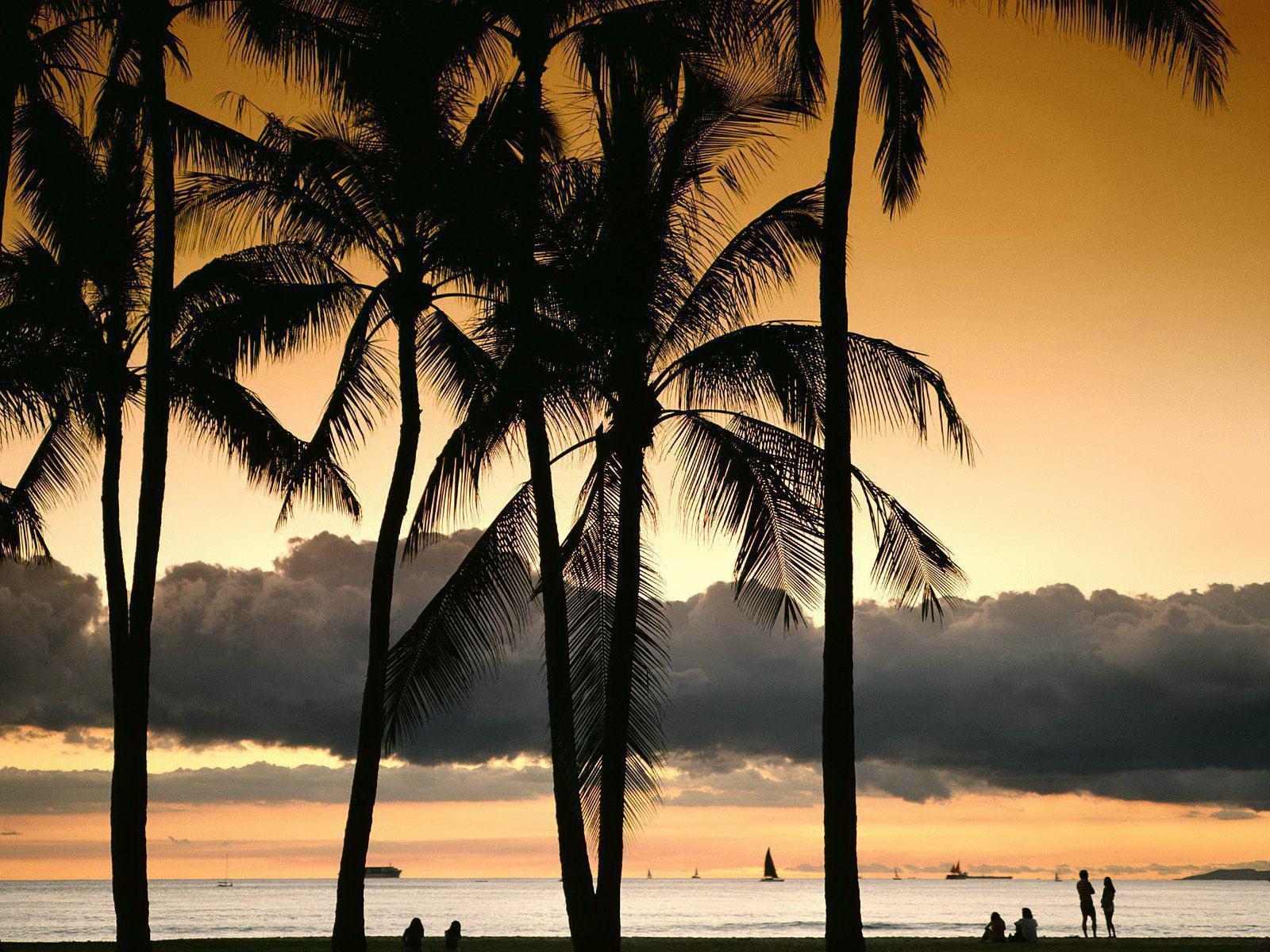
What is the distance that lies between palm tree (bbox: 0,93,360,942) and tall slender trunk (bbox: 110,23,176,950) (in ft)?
5.49

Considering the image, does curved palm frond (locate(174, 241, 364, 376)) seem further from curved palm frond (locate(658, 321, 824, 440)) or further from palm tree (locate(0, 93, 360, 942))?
curved palm frond (locate(658, 321, 824, 440))

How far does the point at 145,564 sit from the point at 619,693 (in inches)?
209

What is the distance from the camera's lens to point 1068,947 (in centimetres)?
2359

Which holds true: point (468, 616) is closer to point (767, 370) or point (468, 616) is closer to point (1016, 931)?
point (767, 370)

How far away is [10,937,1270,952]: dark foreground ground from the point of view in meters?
21.7

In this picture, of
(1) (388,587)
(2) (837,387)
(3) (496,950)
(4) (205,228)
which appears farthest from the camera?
(3) (496,950)

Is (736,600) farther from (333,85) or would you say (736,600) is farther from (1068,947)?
(1068,947)

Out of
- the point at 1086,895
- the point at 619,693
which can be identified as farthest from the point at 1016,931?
the point at 619,693

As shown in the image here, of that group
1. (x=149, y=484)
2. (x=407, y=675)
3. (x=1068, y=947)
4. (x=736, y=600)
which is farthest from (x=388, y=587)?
(x=1068, y=947)

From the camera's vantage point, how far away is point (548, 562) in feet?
49.1

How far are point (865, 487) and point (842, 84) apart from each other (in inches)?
154

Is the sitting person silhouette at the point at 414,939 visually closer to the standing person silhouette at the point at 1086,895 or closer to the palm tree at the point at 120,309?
the palm tree at the point at 120,309

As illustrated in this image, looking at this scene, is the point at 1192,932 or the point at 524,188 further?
the point at 1192,932

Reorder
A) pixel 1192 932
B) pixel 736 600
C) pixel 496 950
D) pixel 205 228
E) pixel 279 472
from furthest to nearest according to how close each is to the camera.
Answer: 1. pixel 1192 932
2. pixel 496 950
3. pixel 279 472
4. pixel 205 228
5. pixel 736 600
